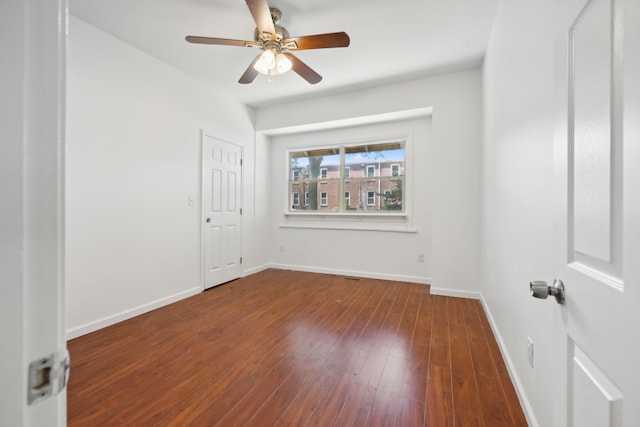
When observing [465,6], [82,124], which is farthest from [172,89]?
[465,6]

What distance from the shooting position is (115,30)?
2561 millimetres

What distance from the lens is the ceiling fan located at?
2.05 metres

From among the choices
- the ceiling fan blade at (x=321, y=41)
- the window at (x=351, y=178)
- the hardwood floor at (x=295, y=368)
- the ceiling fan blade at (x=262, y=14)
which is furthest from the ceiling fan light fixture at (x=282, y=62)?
the hardwood floor at (x=295, y=368)

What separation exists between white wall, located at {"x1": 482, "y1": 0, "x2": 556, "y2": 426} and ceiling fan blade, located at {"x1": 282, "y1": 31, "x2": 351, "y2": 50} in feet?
3.82

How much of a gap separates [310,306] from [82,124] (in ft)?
9.26

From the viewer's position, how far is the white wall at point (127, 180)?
7.84 ft

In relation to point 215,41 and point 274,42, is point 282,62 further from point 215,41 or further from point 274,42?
point 215,41

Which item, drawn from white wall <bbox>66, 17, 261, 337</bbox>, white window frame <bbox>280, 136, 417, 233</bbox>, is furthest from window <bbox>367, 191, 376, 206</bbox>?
white wall <bbox>66, 17, 261, 337</bbox>

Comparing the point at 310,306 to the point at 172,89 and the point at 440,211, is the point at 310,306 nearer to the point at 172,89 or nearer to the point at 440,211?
the point at 440,211

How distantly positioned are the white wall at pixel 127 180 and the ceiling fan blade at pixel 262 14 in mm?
1626

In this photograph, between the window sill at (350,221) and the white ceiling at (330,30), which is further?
the window sill at (350,221)

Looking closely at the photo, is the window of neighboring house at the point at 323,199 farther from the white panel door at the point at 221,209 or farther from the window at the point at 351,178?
the white panel door at the point at 221,209

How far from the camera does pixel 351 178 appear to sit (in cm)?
460
